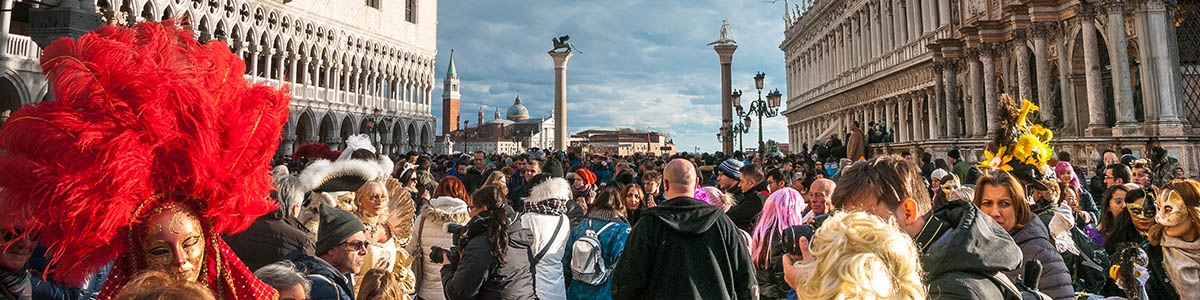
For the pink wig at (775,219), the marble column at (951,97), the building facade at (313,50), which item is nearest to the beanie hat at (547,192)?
the pink wig at (775,219)

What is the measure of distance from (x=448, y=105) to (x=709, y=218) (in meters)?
108

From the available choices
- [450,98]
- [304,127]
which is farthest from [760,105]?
[450,98]

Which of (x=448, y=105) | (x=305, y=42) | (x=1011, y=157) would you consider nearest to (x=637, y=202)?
(x=1011, y=157)

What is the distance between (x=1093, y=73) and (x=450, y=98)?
100 metres

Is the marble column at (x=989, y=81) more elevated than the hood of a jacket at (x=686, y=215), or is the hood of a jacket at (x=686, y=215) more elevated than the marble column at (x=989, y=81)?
the marble column at (x=989, y=81)

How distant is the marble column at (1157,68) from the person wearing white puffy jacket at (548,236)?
14.2m

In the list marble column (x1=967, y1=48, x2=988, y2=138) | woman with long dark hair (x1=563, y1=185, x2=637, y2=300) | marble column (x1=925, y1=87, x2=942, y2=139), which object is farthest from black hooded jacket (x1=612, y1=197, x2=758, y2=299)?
marble column (x1=925, y1=87, x2=942, y2=139)

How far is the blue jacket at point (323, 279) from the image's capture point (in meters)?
2.43

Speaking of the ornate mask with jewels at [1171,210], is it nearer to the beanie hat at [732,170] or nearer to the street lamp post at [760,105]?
the beanie hat at [732,170]

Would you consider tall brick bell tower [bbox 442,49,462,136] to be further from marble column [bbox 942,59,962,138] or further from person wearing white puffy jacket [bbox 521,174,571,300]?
person wearing white puffy jacket [bbox 521,174,571,300]

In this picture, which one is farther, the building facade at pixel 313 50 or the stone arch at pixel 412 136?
the stone arch at pixel 412 136

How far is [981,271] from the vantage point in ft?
6.27

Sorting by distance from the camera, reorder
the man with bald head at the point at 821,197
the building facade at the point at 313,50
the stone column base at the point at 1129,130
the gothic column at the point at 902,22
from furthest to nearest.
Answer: the gothic column at the point at 902,22 < the building facade at the point at 313,50 < the stone column base at the point at 1129,130 < the man with bald head at the point at 821,197

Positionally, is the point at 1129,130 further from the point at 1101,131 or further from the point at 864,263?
the point at 864,263
